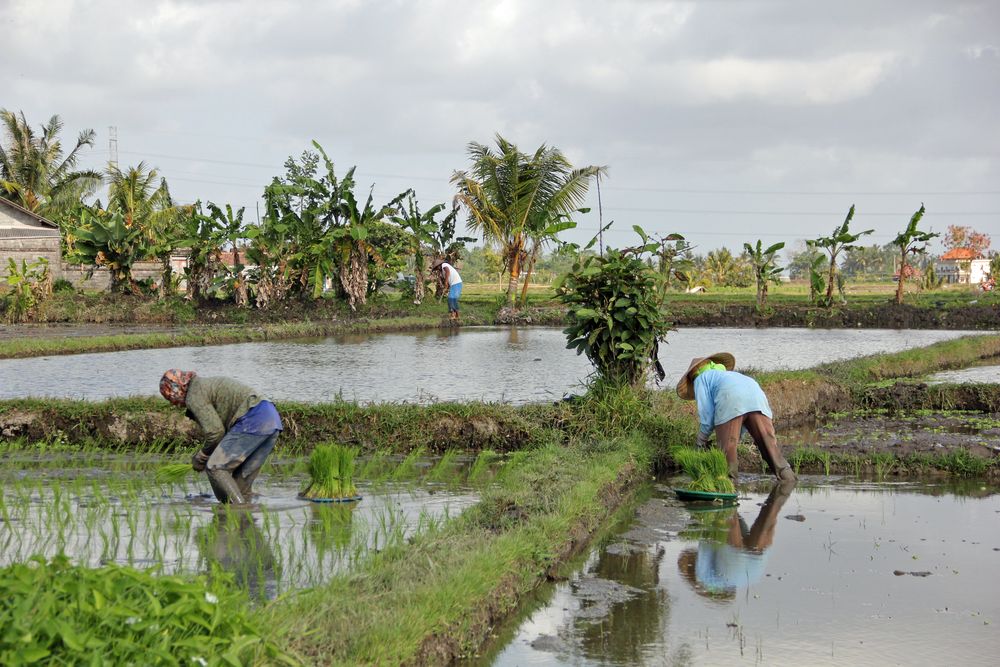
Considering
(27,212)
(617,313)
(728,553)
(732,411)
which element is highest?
(27,212)

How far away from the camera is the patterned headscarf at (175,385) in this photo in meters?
6.21

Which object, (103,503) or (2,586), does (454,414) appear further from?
(2,586)

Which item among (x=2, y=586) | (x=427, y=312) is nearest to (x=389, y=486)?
(x=2, y=586)

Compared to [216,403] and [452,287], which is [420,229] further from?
[216,403]

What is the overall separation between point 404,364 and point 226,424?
8.09 meters

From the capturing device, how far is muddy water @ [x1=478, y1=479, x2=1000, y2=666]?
13.4 feet

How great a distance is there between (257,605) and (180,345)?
14323 millimetres

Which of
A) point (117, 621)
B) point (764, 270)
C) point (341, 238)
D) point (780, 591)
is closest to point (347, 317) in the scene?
point (341, 238)

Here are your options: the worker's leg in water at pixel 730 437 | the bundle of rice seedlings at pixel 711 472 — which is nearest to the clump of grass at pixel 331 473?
the bundle of rice seedlings at pixel 711 472

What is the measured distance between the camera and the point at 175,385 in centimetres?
624

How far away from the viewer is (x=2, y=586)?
2949 mm

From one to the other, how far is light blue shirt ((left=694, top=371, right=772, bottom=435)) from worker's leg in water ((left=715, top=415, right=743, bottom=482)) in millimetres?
54

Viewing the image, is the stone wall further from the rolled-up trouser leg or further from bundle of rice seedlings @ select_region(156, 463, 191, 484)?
the rolled-up trouser leg

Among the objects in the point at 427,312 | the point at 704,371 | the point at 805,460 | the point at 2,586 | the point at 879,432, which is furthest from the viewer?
the point at 427,312
